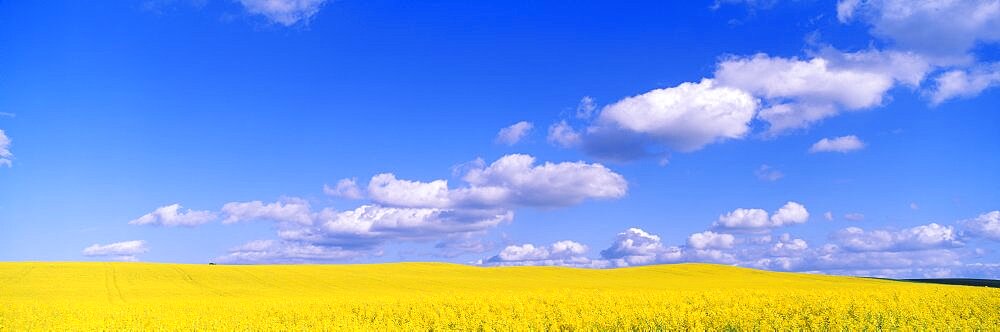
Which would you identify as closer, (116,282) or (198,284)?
(198,284)

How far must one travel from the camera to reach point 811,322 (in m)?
19.4

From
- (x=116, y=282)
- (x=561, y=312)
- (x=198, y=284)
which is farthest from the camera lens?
(x=116, y=282)

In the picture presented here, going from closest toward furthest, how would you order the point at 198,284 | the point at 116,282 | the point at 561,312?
the point at 561,312, the point at 198,284, the point at 116,282

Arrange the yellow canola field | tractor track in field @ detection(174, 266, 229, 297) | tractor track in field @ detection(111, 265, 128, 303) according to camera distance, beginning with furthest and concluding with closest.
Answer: tractor track in field @ detection(174, 266, 229, 297), tractor track in field @ detection(111, 265, 128, 303), the yellow canola field

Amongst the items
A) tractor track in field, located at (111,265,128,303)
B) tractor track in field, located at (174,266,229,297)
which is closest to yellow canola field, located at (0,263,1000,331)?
tractor track in field, located at (111,265,128,303)

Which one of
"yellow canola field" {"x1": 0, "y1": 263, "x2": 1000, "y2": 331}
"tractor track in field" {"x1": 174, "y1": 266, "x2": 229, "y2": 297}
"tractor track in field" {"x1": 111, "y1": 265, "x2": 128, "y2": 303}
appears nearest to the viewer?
"yellow canola field" {"x1": 0, "y1": 263, "x2": 1000, "y2": 331}

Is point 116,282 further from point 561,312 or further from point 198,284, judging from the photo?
point 561,312

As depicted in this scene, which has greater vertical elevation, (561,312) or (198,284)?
(561,312)

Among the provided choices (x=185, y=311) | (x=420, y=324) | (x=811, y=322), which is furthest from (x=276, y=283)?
(x=811, y=322)

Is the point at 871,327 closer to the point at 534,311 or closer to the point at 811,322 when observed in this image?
the point at 811,322

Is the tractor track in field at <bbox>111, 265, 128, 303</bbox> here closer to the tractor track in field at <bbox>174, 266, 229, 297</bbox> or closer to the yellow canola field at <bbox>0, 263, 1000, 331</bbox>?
the yellow canola field at <bbox>0, 263, 1000, 331</bbox>

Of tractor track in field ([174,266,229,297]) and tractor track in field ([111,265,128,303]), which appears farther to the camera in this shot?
tractor track in field ([174,266,229,297])

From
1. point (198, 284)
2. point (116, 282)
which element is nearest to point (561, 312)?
point (198, 284)

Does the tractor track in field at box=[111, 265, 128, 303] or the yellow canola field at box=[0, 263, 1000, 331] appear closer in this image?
the yellow canola field at box=[0, 263, 1000, 331]
